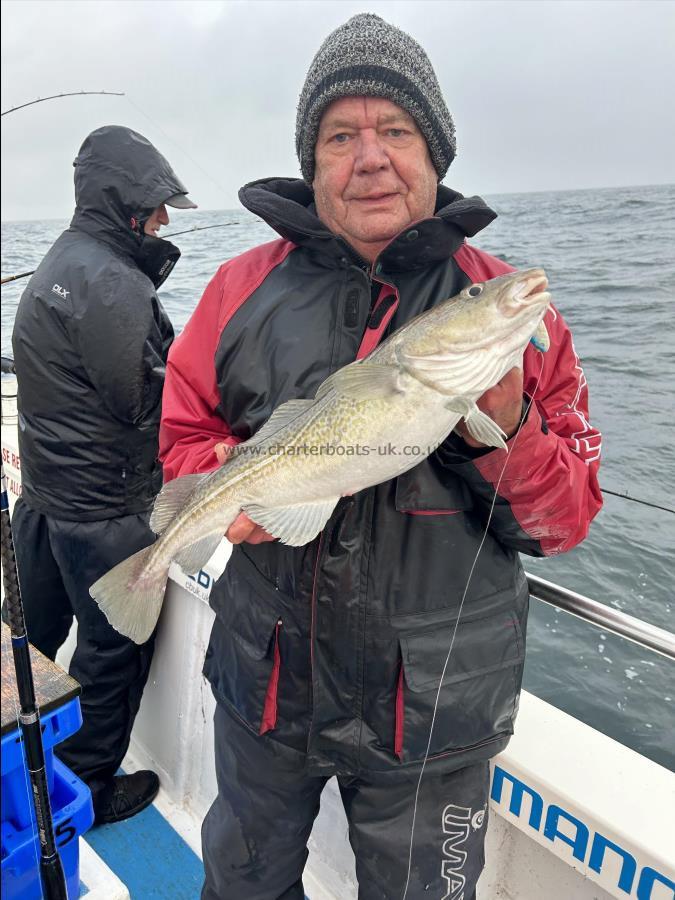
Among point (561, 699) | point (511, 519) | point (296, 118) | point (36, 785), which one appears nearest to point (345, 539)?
point (511, 519)

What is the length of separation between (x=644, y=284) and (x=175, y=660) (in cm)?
611

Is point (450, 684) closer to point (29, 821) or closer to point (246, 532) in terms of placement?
point (246, 532)

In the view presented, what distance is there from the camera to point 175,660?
11.7 feet

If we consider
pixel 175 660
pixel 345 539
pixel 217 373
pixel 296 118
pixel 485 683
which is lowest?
pixel 175 660

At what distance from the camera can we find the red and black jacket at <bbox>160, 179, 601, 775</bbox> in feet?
5.90

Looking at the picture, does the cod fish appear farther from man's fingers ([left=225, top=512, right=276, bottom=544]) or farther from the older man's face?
the older man's face

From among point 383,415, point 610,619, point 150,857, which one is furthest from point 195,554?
point 150,857

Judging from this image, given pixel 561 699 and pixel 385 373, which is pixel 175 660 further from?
pixel 561 699

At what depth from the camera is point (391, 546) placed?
1.82 m

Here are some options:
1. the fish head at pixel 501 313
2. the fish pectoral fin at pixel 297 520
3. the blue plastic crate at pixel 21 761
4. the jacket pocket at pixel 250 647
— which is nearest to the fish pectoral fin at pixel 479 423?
the fish head at pixel 501 313

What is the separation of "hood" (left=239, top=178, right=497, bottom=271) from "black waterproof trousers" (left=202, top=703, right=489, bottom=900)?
1505 millimetres

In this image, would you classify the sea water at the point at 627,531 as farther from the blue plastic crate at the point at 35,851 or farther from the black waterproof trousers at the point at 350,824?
the blue plastic crate at the point at 35,851

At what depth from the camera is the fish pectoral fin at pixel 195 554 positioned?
7.02 feet

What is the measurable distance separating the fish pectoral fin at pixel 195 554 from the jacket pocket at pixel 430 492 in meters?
0.70
